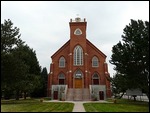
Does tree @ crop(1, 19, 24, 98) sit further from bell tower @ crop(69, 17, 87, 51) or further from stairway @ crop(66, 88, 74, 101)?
bell tower @ crop(69, 17, 87, 51)

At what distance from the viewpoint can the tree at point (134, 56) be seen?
82.2 feet

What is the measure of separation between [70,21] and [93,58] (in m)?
9.29

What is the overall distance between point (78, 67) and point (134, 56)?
64.2 ft

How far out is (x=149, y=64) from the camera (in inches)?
947

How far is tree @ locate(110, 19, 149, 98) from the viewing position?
25062mm

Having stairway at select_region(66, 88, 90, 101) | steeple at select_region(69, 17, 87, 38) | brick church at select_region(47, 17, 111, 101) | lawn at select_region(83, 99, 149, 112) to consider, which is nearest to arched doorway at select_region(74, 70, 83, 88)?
brick church at select_region(47, 17, 111, 101)

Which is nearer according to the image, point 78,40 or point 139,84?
point 139,84

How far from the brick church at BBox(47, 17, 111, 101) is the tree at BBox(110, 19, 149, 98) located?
48.7 ft

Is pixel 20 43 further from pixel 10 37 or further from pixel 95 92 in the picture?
pixel 95 92

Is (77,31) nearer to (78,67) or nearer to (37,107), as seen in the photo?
(78,67)

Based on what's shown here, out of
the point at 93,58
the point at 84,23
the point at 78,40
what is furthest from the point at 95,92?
the point at 84,23

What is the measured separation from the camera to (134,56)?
25.8 m

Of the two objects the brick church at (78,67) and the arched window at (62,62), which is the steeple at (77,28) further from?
the arched window at (62,62)

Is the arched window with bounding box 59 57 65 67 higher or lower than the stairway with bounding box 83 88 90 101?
higher
